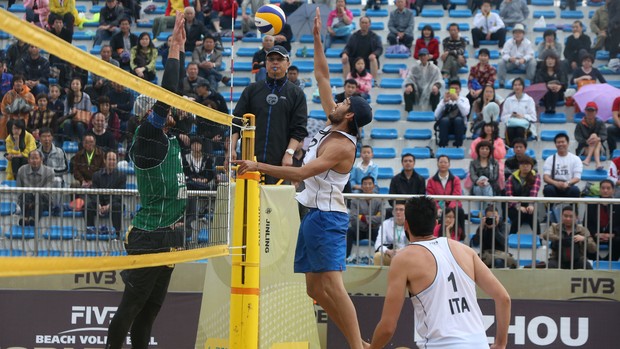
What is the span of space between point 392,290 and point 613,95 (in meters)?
12.1

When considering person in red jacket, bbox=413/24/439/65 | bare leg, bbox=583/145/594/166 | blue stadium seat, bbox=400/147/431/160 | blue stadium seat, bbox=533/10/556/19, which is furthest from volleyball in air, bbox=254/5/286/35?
blue stadium seat, bbox=533/10/556/19

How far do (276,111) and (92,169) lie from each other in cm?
372

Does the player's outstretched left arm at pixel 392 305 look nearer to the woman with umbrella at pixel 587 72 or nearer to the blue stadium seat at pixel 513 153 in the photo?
the blue stadium seat at pixel 513 153

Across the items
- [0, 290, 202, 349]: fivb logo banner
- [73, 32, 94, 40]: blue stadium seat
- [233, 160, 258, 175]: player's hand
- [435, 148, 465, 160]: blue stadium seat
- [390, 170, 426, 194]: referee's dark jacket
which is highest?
[73, 32, 94, 40]: blue stadium seat

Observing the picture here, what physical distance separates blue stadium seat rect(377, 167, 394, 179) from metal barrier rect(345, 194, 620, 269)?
468cm

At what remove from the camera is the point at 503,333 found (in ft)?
19.7

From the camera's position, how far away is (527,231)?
10.7 metres

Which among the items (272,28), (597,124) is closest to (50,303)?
(272,28)

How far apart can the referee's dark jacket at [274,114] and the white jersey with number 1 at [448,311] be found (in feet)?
13.1

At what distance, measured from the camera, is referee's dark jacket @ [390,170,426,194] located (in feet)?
42.7

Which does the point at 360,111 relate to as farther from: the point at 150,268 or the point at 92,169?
the point at 92,169

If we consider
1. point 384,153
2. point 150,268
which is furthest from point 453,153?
point 150,268

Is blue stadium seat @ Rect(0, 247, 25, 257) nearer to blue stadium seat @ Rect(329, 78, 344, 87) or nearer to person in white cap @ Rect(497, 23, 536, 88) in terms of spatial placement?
blue stadium seat @ Rect(329, 78, 344, 87)

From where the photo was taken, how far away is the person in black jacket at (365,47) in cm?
1848
